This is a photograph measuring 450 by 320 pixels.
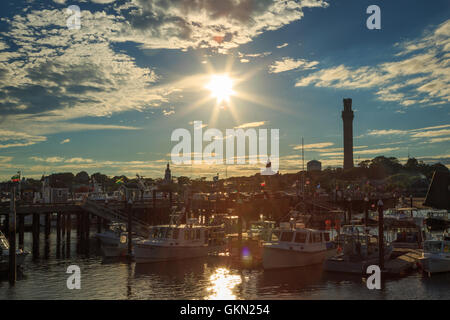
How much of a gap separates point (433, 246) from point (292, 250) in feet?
36.4

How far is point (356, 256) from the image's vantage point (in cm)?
3466

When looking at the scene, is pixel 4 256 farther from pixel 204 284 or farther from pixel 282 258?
pixel 282 258

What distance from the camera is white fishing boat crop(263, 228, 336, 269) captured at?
3528 cm

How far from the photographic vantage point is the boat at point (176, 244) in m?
38.9

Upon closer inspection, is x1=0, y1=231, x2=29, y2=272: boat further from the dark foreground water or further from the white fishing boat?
the white fishing boat

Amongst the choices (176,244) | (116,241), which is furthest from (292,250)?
(116,241)

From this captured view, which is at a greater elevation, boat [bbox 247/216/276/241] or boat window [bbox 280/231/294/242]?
boat window [bbox 280/231/294/242]

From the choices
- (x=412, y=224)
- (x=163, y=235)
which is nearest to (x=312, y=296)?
(x=163, y=235)

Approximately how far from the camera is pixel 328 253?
38500 mm

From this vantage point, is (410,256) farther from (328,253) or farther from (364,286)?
(364,286)

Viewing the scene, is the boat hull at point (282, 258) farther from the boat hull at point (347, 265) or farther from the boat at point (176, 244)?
the boat at point (176, 244)

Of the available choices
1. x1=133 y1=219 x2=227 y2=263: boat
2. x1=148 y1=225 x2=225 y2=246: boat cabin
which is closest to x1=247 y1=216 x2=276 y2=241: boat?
x1=133 y1=219 x2=227 y2=263: boat

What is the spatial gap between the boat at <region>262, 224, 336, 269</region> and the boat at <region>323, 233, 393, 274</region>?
208 centimetres

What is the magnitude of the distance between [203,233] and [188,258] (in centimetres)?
322
